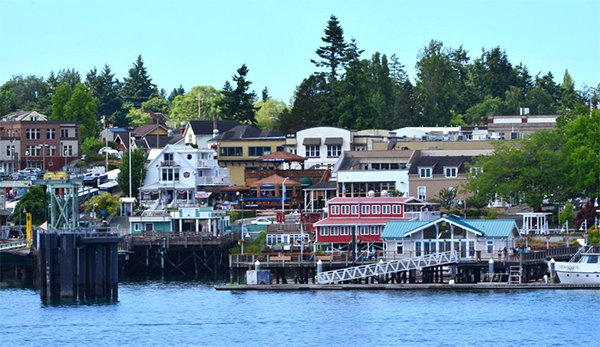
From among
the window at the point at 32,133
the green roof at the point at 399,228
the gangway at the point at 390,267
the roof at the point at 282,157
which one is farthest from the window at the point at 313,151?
the gangway at the point at 390,267

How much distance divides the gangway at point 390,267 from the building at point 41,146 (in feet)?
213

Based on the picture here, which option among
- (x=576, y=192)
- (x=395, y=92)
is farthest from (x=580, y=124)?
(x=395, y=92)

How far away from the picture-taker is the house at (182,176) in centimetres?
14400

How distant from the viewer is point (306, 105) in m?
174

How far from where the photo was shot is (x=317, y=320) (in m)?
89.6

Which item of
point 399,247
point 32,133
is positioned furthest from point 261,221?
point 32,133

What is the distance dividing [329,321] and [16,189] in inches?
2421

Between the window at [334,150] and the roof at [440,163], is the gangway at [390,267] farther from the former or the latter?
the window at [334,150]

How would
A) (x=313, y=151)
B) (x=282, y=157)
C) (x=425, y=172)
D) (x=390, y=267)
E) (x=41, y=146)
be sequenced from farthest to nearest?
(x=41, y=146) < (x=313, y=151) < (x=282, y=157) < (x=425, y=172) < (x=390, y=267)

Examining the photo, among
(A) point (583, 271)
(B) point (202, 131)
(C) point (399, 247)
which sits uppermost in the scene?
(B) point (202, 131)

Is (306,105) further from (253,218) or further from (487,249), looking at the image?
(487,249)

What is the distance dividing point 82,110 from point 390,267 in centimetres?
8212

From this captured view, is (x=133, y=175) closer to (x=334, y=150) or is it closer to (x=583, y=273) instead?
(x=334, y=150)

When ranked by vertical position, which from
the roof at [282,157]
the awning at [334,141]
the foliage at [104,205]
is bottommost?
the foliage at [104,205]
